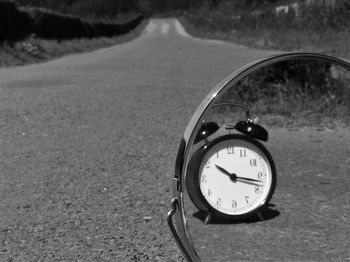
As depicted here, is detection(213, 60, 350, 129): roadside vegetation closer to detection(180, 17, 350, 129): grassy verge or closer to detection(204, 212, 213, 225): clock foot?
detection(180, 17, 350, 129): grassy verge

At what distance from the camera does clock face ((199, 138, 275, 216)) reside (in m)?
2.28

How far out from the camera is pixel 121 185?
4301mm

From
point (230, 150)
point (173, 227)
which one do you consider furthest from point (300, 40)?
point (173, 227)

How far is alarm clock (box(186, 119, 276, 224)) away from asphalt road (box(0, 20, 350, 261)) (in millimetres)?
81

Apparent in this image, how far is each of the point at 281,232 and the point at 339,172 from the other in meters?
0.66

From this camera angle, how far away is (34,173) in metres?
4.68

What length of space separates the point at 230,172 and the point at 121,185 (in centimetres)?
207

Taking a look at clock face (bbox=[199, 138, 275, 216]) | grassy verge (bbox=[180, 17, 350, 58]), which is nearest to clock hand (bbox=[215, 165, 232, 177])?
clock face (bbox=[199, 138, 275, 216])

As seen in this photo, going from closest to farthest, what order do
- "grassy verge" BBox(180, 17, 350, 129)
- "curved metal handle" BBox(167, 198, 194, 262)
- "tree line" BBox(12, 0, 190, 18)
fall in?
"curved metal handle" BBox(167, 198, 194, 262), "grassy verge" BBox(180, 17, 350, 129), "tree line" BBox(12, 0, 190, 18)

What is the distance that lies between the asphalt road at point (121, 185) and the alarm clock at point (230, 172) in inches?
3.2

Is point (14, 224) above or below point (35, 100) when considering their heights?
above

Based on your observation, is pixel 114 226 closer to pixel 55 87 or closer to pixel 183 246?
pixel 183 246

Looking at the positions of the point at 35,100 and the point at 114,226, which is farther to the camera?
the point at 35,100

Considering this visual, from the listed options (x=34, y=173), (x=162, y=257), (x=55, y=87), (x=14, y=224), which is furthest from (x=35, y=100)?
(x=162, y=257)
